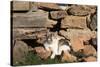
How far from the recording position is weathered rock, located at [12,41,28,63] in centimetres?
201

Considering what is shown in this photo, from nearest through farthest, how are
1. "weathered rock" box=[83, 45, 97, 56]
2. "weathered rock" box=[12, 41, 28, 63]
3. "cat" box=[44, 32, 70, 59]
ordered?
"weathered rock" box=[12, 41, 28, 63], "cat" box=[44, 32, 70, 59], "weathered rock" box=[83, 45, 97, 56]

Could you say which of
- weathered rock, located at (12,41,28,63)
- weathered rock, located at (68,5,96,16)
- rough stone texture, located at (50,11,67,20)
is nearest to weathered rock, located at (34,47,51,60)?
weathered rock, located at (12,41,28,63)

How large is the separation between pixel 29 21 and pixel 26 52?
295 millimetres

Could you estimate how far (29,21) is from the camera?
206 cm

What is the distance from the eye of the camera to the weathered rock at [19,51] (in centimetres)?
201

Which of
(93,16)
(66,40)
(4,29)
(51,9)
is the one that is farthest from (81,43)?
(4,29)

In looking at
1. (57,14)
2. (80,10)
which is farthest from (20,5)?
(80,10)

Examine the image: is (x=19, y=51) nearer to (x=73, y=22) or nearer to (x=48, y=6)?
(x=48, y=6)

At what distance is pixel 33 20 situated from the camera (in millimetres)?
2078

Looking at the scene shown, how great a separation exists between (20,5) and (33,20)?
187 mm

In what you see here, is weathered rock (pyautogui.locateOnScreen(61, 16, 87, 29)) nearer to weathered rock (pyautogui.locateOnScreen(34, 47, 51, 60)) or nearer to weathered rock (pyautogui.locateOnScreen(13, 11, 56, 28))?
weathered rock (pyautogui.locateOnScreen(13, 11, 56, 28))

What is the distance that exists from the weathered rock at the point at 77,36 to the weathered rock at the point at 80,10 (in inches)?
6.9

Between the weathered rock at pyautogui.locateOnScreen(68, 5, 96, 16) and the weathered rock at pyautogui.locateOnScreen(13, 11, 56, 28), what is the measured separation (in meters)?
0.23

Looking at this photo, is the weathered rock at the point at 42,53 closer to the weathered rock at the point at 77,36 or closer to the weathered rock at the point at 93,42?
the weathered rock at the point at 77,36
